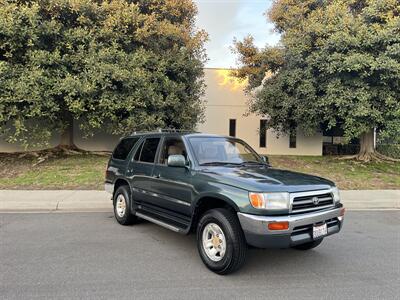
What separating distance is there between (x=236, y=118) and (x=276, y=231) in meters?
18.0

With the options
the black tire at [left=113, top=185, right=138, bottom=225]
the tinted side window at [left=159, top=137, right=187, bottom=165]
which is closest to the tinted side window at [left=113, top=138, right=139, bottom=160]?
the black tire at [left=113, top=185, right=138, bottom=225]

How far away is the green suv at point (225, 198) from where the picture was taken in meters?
4.18

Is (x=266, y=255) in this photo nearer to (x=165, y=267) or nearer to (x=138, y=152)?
(x=165, y=267)

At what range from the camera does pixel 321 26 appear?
14.6m

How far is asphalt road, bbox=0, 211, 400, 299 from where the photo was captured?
3955 mm

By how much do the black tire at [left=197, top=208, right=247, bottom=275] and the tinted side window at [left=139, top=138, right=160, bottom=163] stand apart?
2033 mm

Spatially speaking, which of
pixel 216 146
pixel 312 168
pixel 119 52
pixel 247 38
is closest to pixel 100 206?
pixel 216 146

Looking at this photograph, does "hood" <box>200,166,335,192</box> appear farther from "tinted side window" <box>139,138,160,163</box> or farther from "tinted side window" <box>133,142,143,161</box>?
"tinted side window" <box>133,142,143,161</box>

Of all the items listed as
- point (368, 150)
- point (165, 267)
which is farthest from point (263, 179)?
point (368, 150)

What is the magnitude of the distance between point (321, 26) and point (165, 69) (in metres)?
6.67

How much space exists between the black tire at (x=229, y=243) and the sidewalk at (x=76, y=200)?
465 cm

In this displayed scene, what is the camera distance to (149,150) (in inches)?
252

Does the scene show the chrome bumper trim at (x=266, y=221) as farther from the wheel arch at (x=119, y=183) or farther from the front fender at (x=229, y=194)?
the wheel arch at (x=119, y=183)

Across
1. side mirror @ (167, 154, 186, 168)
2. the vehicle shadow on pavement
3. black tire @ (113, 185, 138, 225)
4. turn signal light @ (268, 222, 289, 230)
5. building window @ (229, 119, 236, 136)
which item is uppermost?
building window @ (229, 119, 236, 136)
